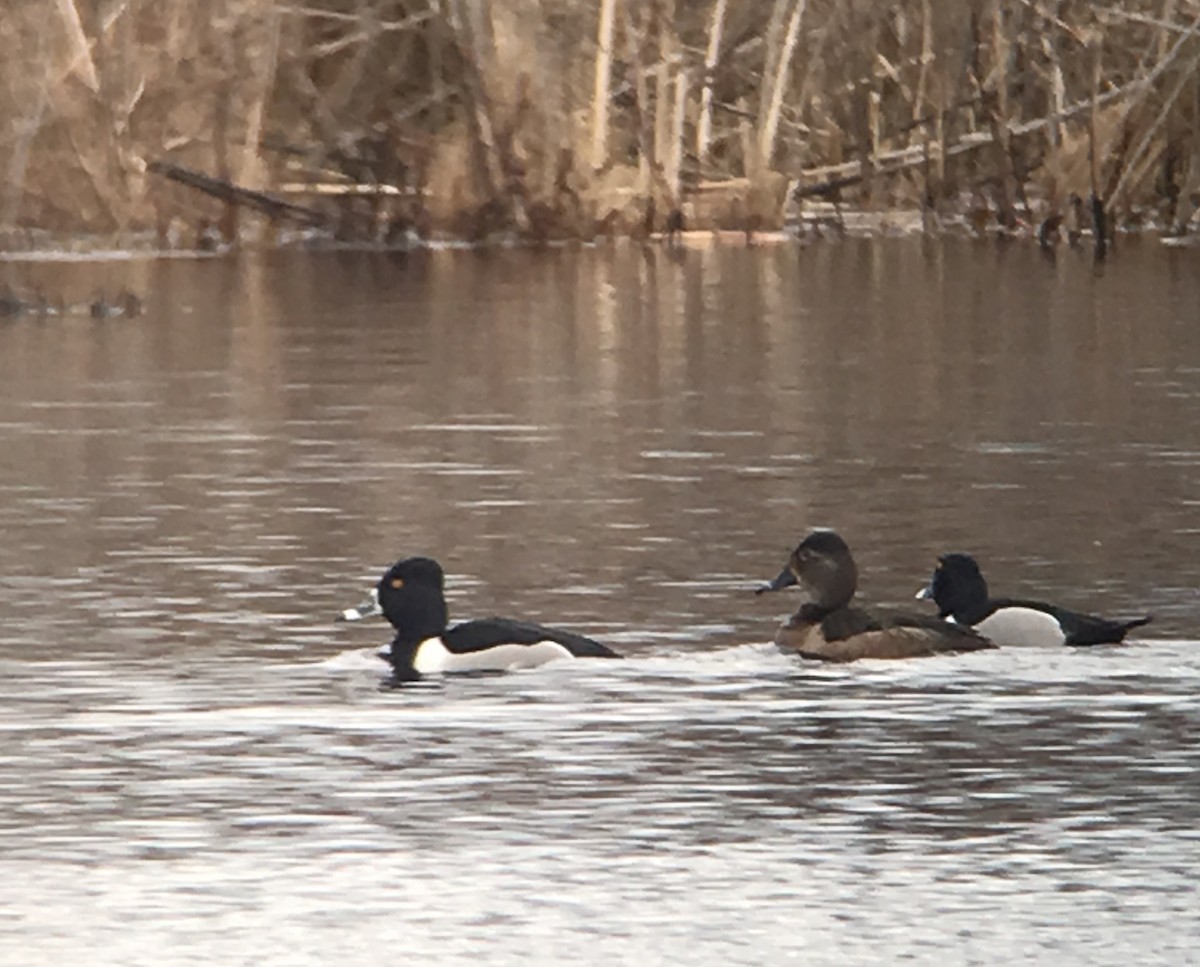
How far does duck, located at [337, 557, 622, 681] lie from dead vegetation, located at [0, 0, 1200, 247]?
61.9 feet

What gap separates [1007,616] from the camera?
10.8m

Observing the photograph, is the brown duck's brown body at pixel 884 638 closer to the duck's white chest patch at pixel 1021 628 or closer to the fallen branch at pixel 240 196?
the duck's white chest patch at pixel 1021 628

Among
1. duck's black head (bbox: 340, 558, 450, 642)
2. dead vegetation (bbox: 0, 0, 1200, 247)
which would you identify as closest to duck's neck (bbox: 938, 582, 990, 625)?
duck's black head (bbox: 340, 558, 450, 642)

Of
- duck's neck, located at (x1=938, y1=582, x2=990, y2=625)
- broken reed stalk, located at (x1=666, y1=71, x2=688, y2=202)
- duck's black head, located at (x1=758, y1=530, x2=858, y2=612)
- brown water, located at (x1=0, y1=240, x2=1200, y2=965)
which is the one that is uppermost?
broken reed stalk, located at (x1=666, y1=71, x2=688, y2=202)

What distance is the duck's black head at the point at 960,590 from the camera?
36.2 ft

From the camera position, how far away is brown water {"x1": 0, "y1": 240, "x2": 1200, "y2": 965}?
24.1 ft

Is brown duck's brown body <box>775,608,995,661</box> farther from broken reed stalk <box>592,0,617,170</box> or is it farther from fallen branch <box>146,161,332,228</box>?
fallen branch <box>146,161,332,228</box>

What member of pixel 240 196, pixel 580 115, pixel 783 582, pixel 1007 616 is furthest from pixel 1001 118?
pixel 1007 616

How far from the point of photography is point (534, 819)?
8203 mm

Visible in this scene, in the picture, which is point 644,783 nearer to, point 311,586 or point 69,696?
point 69,696

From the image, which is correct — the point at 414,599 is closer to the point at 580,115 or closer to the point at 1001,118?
the point at 580,115

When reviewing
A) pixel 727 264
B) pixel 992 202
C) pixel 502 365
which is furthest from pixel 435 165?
pixel 502 365

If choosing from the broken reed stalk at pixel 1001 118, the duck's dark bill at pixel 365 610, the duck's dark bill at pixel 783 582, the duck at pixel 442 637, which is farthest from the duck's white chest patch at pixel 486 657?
the broken reed stalk at pixel 1001 118

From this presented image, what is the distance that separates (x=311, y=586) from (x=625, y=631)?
5.10 feet
